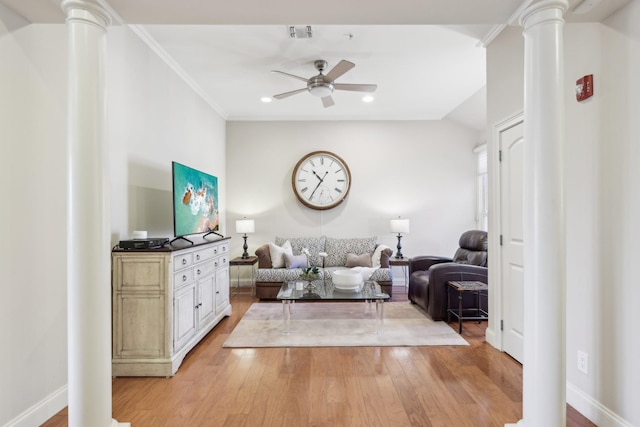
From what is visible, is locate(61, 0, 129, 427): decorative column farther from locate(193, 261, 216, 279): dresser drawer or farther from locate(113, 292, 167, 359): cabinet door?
locate(193, 261, 216, 279): dresser drawer

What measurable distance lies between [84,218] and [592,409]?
3.02 metres

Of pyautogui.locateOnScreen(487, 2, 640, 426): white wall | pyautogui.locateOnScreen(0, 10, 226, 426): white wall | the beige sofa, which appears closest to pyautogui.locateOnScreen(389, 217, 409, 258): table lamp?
the beige sofa

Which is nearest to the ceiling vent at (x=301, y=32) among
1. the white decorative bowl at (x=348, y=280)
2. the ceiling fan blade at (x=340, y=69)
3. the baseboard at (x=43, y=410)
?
the ceiling fan blade at (x=340, y=69)

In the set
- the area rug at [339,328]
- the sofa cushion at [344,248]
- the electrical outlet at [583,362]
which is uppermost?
the sofa cushion at [344,248]

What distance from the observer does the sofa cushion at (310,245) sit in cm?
521

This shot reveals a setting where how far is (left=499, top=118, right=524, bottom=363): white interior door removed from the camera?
267 cm

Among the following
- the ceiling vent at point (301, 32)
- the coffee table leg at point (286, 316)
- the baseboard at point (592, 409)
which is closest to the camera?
the baseboard at point (592, 409)

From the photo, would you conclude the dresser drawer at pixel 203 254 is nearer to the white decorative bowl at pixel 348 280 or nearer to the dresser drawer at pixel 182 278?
the dresser drawer at pixel 182 278

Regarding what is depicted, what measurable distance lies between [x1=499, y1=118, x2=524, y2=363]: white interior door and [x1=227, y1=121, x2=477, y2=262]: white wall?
2.73 m

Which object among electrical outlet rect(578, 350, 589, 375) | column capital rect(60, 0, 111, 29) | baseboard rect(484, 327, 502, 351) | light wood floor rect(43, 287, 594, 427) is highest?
column capital rect(60, 0, 111, 29)

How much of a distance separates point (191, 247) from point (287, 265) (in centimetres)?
214

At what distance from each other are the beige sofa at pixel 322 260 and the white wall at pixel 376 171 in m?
0.48

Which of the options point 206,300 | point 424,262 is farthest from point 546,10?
point 424,262

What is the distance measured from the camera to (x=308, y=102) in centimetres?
490
